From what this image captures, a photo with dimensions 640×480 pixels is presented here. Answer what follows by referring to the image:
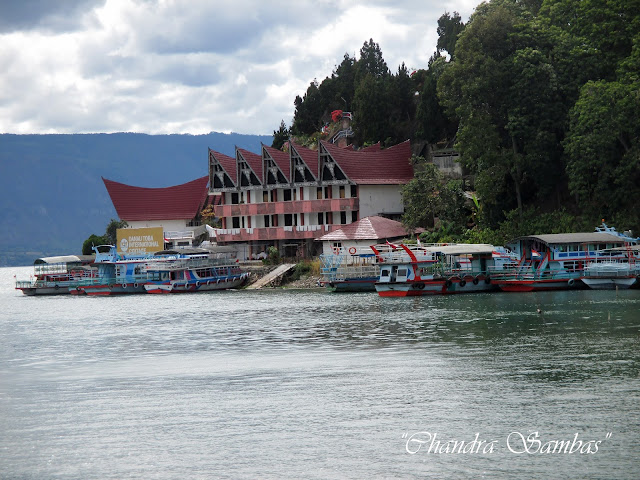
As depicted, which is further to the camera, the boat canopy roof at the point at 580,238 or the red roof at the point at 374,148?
the red roof at the point at 374,148

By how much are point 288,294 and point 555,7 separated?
28.5 metres

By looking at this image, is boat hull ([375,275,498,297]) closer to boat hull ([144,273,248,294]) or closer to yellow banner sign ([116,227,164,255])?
boat hull ([144,273,248,294])

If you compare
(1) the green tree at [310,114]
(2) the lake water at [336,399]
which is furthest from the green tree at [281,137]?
(2) the lake water at [336,399]

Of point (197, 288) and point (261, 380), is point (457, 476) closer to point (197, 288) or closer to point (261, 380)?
point (261, 380)

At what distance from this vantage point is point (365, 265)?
67438 mm

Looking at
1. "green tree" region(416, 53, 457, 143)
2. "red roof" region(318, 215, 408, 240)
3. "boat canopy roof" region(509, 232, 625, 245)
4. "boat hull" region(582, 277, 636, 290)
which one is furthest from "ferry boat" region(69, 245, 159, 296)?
"boat hull" region(582, 277, 636, 290)

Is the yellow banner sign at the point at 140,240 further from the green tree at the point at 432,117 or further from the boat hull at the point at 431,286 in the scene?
the boat hull at the point at 431,286

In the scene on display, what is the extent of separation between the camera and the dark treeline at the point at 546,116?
57781 millimetres

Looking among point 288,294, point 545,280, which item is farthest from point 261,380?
point 288,294

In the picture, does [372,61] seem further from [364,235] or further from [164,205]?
[364,235]

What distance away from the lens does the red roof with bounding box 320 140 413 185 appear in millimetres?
80125

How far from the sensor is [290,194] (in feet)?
278

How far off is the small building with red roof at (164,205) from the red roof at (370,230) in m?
28.2

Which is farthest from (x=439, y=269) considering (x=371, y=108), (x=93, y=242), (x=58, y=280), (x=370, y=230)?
(x=93, y=242)
